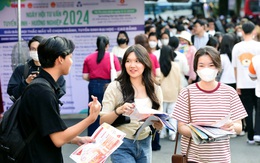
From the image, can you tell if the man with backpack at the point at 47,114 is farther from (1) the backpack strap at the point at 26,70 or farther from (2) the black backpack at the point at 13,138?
(1) the backpack strap at the point at 26,70

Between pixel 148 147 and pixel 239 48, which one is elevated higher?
pixel 239 48

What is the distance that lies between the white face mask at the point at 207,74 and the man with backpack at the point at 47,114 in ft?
4.31

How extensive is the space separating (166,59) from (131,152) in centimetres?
452

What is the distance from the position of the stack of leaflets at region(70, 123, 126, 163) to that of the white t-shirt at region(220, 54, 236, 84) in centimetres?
618

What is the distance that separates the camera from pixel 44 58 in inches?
151

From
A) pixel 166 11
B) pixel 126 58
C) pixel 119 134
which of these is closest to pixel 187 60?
pixel 126 58

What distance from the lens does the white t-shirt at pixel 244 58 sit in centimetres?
955

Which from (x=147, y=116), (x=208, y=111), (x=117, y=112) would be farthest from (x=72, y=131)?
(x=208, y=111)

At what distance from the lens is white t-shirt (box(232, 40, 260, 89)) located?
31.3 ft

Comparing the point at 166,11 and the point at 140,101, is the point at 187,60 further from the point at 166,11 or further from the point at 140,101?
the point at 166,11

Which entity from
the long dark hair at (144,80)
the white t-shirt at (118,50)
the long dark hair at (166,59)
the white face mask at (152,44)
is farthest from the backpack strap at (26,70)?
the white face mask at (152,44)

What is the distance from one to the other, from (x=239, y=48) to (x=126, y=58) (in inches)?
184

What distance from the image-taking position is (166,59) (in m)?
9.51

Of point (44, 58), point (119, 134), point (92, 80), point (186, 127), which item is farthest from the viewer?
point (92, 80)
